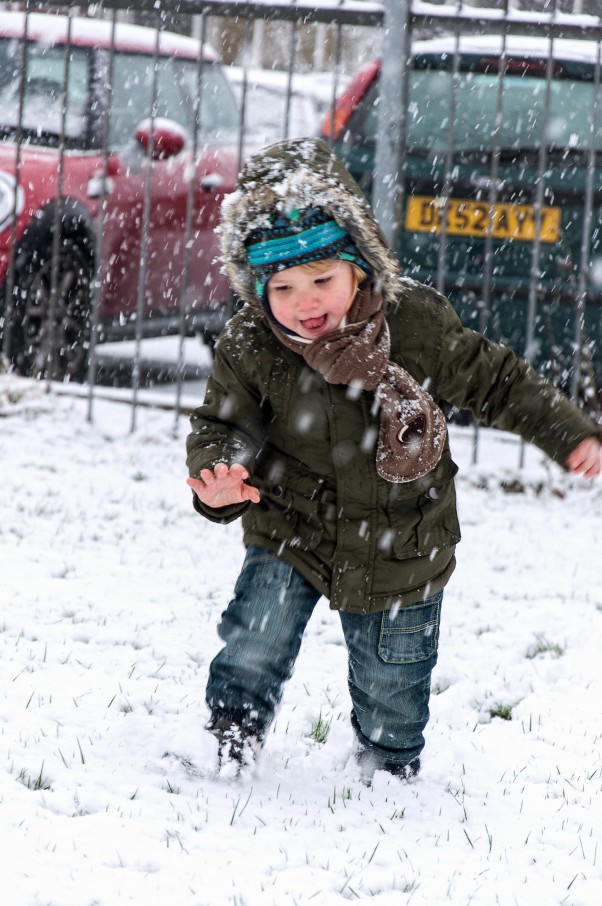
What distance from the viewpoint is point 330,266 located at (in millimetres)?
2301

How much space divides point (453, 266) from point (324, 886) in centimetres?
422

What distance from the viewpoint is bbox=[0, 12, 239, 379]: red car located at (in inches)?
231

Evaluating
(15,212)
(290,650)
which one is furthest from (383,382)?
(15,212)

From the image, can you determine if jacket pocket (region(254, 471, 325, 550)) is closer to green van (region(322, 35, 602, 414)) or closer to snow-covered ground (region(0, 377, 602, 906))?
snow-covered ground (region(0, 377, 602, 906))

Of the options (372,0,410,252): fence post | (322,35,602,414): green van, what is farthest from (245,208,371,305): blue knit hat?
(322,35,602,414): green van

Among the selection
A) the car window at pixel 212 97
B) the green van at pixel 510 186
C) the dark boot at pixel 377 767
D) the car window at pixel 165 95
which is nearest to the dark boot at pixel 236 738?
the dark boot at pixel 377 767

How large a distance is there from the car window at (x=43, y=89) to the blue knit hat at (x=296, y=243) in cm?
415

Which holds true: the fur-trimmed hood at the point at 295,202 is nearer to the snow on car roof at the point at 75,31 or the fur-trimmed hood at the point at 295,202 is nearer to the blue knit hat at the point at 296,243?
the blue knit hat at the point at 296,243

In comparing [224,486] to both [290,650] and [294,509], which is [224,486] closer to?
[294,509]

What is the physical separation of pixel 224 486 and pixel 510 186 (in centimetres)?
380

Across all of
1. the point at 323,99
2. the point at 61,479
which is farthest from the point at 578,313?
the point at 323,99

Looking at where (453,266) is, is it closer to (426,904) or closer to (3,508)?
(3,508)

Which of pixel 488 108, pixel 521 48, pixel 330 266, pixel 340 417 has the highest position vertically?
pixel 521 48

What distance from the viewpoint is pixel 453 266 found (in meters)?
5.82
